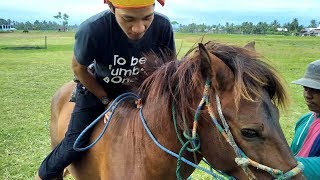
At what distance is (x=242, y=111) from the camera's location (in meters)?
2.06

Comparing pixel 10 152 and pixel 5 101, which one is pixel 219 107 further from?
pixel 5 101

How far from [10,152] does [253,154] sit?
20.3 feet

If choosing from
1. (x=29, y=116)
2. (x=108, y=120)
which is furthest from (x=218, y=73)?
(x=29, y=116)

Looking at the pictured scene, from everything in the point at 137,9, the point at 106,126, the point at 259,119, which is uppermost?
the point at 137,9

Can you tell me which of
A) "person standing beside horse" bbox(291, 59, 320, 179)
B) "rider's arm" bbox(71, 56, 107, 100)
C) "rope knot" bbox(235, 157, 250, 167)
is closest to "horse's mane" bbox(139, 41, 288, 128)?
"rope knot" bbox(235, 157, 250, 167)

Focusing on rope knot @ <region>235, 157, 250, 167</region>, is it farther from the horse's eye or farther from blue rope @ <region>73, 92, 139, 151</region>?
blue rope @ <region>73, 92, 139, 151</region>

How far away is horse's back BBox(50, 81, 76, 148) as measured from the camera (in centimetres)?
400

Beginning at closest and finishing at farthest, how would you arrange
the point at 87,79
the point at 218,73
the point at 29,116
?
the point at 218,73 → the point at 87,79 → the point at 29,116

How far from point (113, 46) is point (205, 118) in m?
1.11

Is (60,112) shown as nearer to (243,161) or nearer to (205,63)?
(205,63)

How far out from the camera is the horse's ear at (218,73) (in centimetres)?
211

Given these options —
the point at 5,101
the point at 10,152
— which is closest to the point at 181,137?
the point at 10,152

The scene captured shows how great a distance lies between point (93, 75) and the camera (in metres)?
3.16

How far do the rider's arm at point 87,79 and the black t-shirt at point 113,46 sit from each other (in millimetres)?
73
